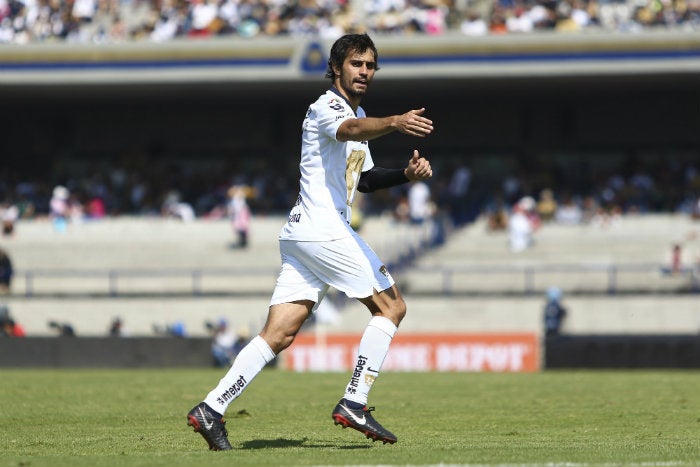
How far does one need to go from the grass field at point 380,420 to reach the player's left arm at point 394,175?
67.9 inches

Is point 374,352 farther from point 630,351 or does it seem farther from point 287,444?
point 630,351

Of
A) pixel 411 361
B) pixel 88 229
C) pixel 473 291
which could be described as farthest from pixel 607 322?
pixel 88 229

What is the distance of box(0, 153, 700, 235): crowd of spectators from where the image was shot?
34281 mm

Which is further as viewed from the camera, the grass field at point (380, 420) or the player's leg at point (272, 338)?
the player's leg at point (272, 338)

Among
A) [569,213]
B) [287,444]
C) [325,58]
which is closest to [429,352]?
[569,213]

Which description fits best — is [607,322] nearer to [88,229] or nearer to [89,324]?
[89,324]

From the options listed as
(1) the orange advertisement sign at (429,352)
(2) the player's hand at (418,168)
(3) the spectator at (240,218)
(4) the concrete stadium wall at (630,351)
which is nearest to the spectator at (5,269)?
(3) the spectator at (240,218)

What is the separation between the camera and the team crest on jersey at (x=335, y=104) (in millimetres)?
8156

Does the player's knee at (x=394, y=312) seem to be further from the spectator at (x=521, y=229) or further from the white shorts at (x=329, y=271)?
the spectator at (x=521, y=229)

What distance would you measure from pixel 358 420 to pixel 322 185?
1510mm

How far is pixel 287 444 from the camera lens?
28.6ft

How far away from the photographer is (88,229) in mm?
36219

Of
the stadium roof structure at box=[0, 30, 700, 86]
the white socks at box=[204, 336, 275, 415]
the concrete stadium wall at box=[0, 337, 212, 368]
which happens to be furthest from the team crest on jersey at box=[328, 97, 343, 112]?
the stadium roof structure at box=[0, 30, 700, 86]

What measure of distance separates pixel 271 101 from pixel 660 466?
3433cm
